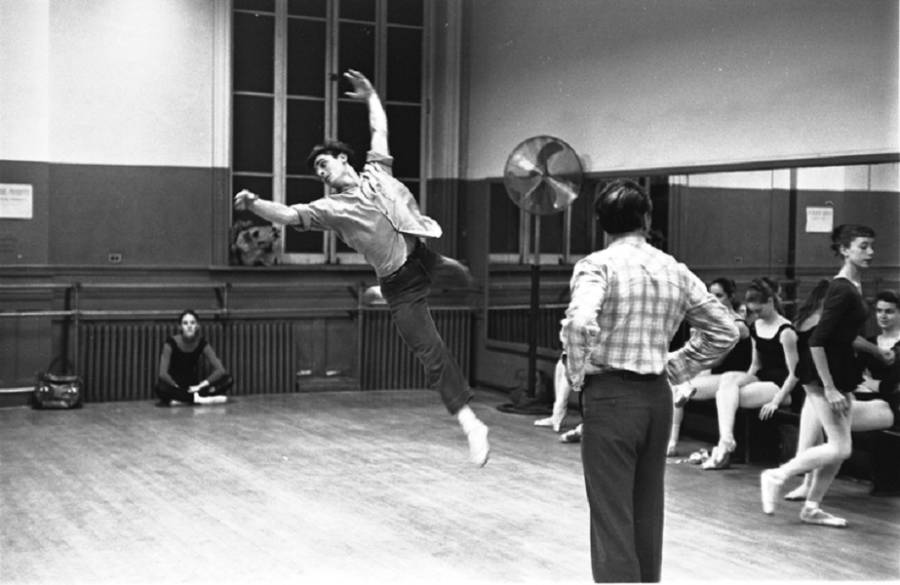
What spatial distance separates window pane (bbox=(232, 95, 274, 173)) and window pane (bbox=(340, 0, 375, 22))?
106cm

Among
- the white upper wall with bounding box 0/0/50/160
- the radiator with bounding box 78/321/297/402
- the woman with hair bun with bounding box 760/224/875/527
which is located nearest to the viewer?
the woman with hair bun with bounding box 760/224/875/527

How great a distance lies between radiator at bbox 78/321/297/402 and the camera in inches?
412

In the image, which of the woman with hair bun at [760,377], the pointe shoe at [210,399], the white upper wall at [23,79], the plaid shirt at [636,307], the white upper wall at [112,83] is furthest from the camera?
the pointe shoe at [210,399]

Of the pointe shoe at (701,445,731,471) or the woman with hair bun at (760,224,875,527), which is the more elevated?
the woman with hair bun at (760,224,875,527)

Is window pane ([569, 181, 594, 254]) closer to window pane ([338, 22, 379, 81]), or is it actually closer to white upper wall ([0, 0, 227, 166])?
window pane ([338, 22, 379, 81])

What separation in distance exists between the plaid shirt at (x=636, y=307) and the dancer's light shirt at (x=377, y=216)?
5.94ft

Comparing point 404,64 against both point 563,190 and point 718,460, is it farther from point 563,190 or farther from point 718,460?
point 718,460

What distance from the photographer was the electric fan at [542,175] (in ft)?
30.4

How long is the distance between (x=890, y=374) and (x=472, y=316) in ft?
17.9

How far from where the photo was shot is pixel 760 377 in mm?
7641

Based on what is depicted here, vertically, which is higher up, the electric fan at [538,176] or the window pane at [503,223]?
the electric fan at [538,176]

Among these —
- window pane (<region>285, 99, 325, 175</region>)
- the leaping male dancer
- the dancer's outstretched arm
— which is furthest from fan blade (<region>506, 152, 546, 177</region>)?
the dancer's outstretched arm

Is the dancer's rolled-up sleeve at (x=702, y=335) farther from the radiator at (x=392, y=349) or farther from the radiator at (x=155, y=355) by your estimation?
the radiator at (x=392, y=349)

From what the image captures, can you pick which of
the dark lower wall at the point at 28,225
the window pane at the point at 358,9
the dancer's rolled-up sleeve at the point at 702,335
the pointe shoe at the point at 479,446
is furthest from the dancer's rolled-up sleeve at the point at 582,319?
the window pane at the point at 358,9
